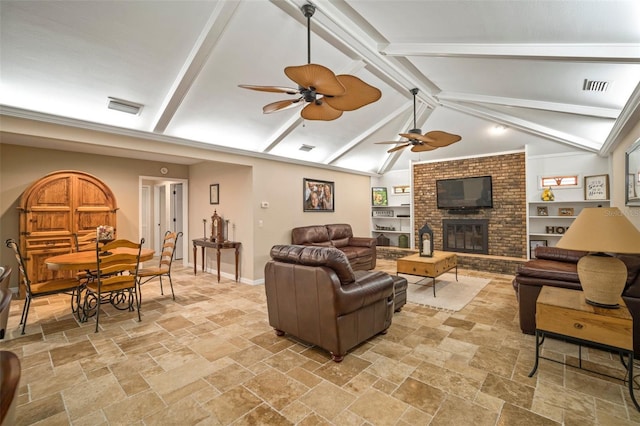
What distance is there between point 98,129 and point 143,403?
3446 mm

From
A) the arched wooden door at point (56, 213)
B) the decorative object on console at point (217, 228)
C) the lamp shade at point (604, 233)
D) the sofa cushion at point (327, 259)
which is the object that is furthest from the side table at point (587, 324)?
the arched wooden door at point (56, 213)

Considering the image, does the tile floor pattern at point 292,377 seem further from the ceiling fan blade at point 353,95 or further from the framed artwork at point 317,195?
the framed artwork at point 317,195

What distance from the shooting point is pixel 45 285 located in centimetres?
343

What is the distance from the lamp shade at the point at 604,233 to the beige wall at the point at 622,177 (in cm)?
220

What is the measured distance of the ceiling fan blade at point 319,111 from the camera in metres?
2.80

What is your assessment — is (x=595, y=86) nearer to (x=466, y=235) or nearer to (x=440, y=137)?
(x=440, y=137)

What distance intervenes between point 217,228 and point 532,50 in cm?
549

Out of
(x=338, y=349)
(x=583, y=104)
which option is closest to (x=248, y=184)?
(x=338, y=349)

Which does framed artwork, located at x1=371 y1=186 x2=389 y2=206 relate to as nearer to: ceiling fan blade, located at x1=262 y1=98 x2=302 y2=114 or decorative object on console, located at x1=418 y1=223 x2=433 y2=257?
decorative object on console, located at x1=418 y1=223 x2=433 y2=257

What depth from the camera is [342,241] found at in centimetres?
691

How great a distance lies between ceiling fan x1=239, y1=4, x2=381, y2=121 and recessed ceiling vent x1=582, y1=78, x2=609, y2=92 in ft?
9.16

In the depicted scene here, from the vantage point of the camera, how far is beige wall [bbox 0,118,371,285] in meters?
4.69

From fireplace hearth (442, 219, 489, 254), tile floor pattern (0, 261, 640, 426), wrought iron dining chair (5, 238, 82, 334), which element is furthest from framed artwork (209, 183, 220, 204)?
fireplace hearth (442, 219, 489, 254)

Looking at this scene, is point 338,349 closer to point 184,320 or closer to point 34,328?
point 184,320
